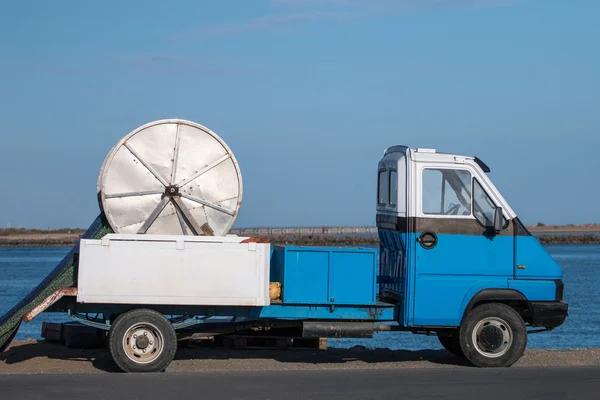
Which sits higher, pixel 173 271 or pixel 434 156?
pixel 434 156

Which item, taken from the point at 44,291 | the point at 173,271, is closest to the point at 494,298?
the point at 173,271

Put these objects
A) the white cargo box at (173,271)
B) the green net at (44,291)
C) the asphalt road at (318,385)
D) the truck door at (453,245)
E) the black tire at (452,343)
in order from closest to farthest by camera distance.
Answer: the asphalt road at (318,385), the white cargo box at (173,271), the green net at (44,291), the truck door at (453,245), the black tire at (452,343)

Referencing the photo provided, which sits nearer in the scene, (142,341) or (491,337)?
(142,341)

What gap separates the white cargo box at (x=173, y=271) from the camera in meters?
12.2

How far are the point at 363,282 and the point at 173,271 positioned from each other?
259 centimetres

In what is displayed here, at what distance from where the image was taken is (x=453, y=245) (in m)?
13.0

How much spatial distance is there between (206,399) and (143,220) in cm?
345

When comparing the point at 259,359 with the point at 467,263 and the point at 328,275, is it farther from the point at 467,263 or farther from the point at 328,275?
the point at 467,263

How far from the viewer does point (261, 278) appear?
1239 cm

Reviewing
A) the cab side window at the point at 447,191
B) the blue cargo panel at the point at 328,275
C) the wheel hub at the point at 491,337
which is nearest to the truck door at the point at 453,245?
the cab side window at the point at 447,191

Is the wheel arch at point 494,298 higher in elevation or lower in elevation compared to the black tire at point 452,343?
higher

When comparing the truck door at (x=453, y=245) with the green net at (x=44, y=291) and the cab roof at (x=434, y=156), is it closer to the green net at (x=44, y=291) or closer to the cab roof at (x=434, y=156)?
the cab roof at (x=434, y=156)

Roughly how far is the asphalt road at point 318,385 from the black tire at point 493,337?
0.39 meters

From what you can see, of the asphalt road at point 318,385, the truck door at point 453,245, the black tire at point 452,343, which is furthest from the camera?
the black tire at point 452,343
